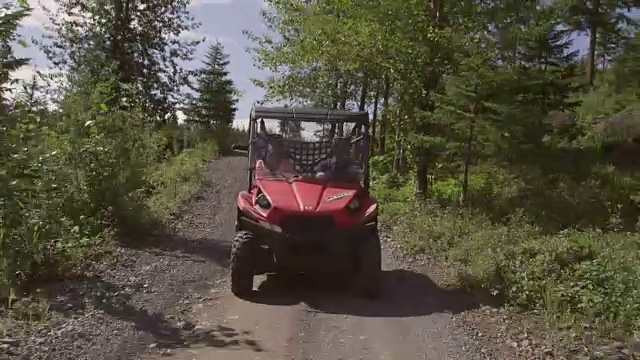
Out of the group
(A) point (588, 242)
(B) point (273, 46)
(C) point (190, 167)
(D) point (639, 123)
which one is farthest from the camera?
(B) point (273, 46)

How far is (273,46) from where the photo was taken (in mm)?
27891

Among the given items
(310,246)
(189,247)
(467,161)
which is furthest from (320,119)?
(467,161)

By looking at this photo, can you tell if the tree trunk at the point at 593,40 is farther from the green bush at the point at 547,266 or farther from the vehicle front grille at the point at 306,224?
the vehicle front grille at the point at 306,224

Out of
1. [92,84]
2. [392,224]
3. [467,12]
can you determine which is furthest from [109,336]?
[467,12]

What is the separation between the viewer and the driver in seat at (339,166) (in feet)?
32.6

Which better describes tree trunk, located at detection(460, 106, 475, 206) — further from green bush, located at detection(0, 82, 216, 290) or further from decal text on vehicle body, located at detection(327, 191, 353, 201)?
decal text on vehicle body, located at detection(327, 191, 353, 201)

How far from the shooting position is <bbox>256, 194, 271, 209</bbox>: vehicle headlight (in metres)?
9.23

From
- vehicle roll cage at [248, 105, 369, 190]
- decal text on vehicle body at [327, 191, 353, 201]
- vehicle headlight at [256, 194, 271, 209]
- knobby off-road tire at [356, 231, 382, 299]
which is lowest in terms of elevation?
knobby off-road tire at [356, 231, 382, 299]

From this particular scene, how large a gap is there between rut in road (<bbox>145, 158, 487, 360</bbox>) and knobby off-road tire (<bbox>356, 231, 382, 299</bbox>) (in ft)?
0.54

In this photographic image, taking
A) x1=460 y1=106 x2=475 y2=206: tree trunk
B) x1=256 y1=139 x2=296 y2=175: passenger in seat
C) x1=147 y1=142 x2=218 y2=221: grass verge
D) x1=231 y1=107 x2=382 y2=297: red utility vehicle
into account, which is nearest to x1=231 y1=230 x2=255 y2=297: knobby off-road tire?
x1=231 y1=107 x2=382 y2=297: red utility vehicle

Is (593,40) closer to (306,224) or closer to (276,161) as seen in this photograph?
(276,161)

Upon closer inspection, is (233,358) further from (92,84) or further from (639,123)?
(639,123)

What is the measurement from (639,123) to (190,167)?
14.4 meters

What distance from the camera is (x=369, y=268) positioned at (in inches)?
360
